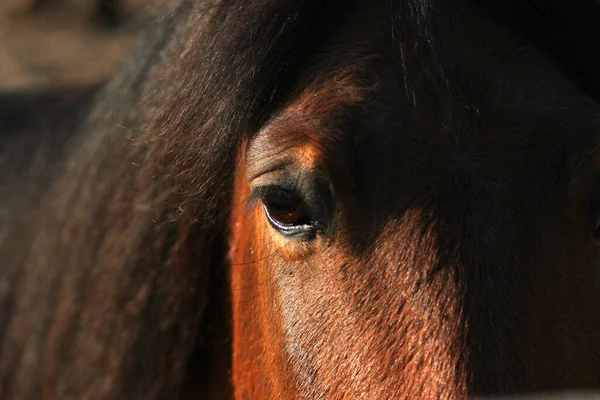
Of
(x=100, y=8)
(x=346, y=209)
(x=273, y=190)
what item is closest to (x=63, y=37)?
(x=100, y=8)

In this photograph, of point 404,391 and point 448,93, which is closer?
point 404,391

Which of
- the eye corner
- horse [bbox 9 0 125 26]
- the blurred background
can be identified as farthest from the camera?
horse [bbox 9 0 125 26]

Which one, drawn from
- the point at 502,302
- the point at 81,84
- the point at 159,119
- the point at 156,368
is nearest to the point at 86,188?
the point at 159,119

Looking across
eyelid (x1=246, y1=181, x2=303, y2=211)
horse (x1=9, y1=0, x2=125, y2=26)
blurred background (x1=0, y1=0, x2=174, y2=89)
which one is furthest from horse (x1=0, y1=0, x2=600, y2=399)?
horse (x1=9, y1=0, x2=125, y2=26)

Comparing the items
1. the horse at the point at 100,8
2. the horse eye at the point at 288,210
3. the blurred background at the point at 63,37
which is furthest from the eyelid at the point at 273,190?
the horse at the point at 100,8

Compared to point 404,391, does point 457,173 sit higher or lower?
higher

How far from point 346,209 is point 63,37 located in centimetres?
933

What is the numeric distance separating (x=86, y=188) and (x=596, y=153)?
59.8 inches

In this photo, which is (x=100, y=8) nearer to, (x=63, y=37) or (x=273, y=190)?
(x=63, y=37)

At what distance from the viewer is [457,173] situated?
5.16 ft

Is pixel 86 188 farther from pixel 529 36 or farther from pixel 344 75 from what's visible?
pixel 529 36

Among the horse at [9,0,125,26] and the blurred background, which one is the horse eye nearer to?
the blurred background

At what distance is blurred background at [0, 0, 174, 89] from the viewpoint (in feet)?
28.3

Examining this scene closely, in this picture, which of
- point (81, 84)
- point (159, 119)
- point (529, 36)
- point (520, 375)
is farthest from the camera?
point (81, 84)
